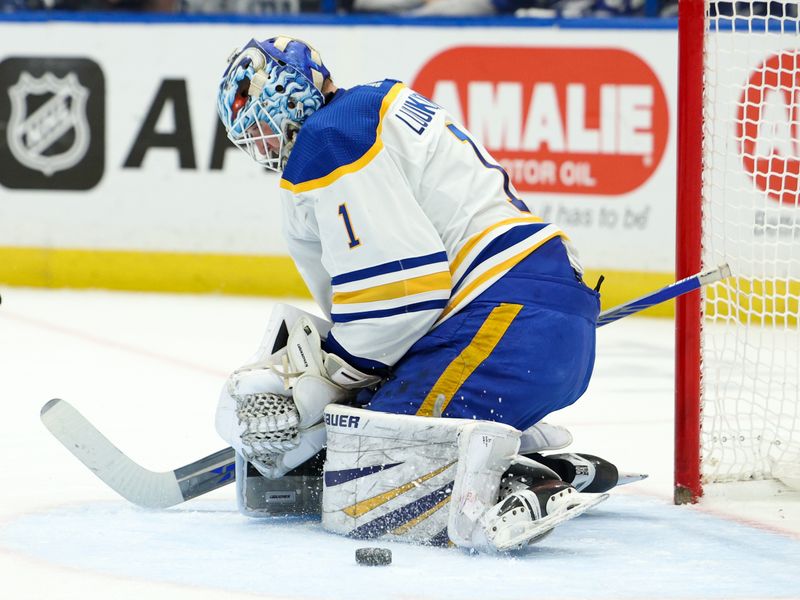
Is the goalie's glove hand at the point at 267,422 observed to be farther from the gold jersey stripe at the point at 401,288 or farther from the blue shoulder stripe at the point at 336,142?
the blue shoulder stripe at the point at 336,142

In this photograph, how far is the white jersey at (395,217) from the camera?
2.61m

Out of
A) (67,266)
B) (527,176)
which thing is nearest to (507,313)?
(527,176)

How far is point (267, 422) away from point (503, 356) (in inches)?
17.8

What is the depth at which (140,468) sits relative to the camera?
3002 millimetres

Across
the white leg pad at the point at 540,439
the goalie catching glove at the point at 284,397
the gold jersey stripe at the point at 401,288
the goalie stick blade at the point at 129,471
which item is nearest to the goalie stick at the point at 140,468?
the goalie stick blade at the point at 129,471

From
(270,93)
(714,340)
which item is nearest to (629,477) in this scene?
(714,340)

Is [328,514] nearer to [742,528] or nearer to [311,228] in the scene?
[311,228]

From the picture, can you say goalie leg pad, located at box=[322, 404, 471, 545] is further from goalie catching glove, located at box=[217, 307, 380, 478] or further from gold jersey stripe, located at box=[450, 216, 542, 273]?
gold jersey stripe, located at box=[450, 216, 542, 273]

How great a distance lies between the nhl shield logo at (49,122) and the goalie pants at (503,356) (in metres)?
4.39

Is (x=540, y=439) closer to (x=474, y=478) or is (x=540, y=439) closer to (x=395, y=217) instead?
(x=474, y=478)

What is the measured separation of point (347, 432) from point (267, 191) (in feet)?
13.2

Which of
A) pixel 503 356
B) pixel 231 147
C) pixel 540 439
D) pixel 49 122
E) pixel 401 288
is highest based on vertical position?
pixel 49 122

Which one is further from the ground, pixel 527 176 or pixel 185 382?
pixel 527 176

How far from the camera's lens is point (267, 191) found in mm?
6613
